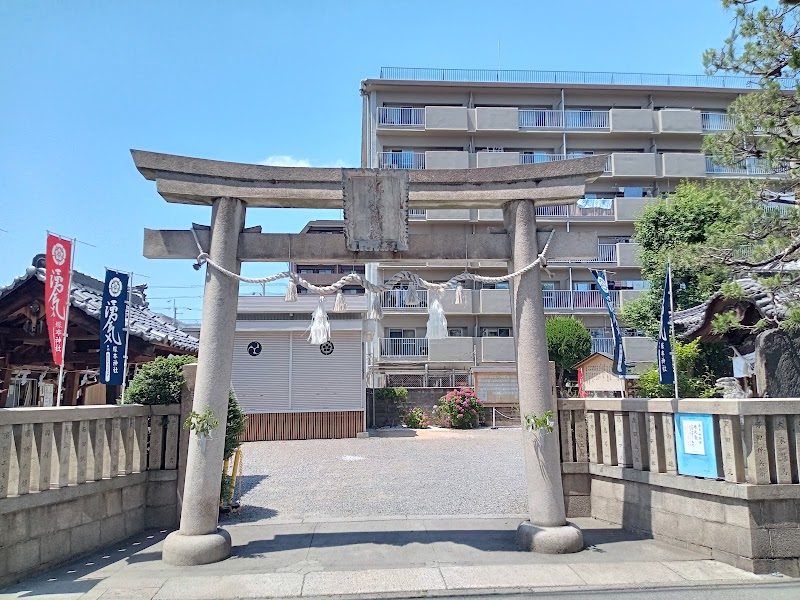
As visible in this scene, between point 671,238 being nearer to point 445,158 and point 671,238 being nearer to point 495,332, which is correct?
point 495,332

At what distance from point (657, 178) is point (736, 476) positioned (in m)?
29.8

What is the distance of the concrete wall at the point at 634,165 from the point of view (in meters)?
32.3

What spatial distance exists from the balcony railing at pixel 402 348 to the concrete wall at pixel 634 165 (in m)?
14.1

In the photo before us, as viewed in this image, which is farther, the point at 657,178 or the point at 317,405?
the point at 657,178

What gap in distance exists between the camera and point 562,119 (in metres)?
32.6

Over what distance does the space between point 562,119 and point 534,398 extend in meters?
28.6

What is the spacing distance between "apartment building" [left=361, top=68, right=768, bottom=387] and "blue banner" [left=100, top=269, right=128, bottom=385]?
2257 cm

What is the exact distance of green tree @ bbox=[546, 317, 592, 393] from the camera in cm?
2747

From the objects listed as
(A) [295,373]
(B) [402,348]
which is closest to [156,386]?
(A) [295,373]

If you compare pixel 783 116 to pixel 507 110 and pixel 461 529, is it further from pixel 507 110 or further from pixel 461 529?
pixel 507 110

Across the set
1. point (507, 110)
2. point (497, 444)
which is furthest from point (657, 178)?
point (497, 444)

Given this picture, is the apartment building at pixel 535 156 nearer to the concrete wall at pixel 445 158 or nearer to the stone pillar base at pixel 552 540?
the concrete wall at pixel 445 158

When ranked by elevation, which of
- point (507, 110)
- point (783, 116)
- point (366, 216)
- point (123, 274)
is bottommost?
point (123, 274)

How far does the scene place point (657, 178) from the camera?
108ft
